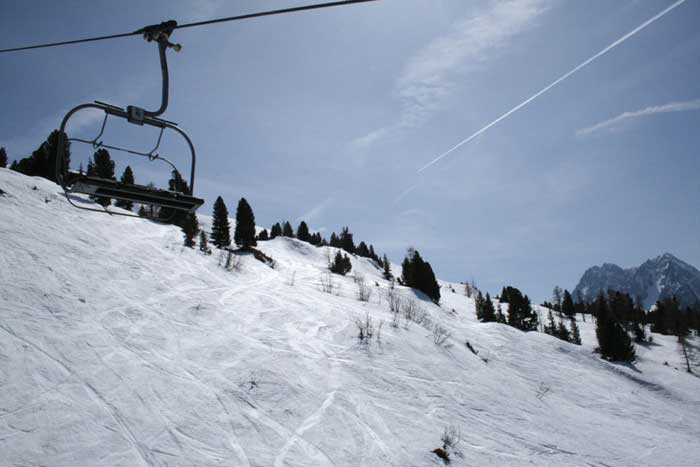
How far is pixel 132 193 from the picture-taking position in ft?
14.1

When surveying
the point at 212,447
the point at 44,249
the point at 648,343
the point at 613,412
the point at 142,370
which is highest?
the point at 44,249

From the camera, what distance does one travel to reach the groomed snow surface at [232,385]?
5.07 metres

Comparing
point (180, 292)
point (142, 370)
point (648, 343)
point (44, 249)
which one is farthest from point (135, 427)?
point (648, 343)

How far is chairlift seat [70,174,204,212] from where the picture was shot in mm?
4078

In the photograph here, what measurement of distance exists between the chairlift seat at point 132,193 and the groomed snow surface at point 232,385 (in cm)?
345

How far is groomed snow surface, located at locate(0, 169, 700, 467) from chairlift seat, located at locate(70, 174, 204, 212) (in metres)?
3.45

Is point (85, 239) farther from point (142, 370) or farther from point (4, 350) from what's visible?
point (142, 370)

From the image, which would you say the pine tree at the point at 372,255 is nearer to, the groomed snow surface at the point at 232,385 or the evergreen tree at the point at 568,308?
the evergreen tree at the point at 568,308

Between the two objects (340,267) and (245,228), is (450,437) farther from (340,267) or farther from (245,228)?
(340,267)

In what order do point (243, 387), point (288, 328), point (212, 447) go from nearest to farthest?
point (212, 447), point (243, 387), point (288, 328)

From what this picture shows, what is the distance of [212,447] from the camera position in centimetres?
505

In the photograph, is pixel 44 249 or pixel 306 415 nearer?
pixel 306 415

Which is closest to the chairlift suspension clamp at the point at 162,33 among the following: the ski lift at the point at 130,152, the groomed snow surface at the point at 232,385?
the ski lift at the point at 130,152

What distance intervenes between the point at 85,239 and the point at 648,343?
86149 mm
